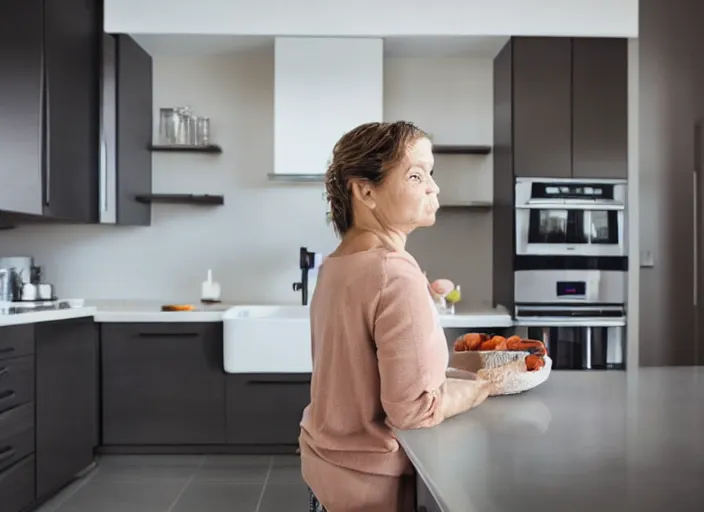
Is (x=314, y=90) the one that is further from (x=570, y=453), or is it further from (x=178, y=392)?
(x=570, y=453)

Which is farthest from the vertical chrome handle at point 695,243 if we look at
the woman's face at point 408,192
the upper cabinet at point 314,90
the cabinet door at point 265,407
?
the woman's face at point 408,192

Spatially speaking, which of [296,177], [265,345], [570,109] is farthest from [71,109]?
[570,109]

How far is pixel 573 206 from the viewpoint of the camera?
3.37m

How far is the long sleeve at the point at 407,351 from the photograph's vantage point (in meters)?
0.93

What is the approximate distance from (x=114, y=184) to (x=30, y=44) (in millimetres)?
815

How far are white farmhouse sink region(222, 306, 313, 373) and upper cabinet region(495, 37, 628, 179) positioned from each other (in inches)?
56.0

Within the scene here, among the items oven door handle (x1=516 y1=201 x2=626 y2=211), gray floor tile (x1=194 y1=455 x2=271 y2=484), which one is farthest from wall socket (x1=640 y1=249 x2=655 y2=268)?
gray floor tile (x1=194 y1=455 x2=271 y2=484)

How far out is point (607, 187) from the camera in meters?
3.40

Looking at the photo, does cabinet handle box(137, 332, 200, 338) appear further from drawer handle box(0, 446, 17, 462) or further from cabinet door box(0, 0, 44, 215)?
drawer handle box(0, 446, 17, 462)

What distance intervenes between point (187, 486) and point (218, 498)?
227 mm

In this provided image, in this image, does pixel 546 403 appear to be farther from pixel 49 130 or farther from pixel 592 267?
pixel 49 130

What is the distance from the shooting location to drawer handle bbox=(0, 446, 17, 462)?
2475 millimetres

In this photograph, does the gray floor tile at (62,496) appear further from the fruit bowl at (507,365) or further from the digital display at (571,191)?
the digital display at (571,191)

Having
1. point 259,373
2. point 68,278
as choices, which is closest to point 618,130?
point 259,373
